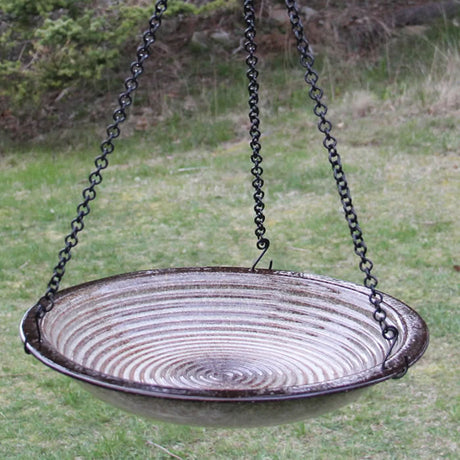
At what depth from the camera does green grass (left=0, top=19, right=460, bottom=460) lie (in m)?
3.03

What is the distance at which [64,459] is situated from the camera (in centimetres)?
287

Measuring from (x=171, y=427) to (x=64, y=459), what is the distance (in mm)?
443

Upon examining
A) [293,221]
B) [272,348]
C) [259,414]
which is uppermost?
[259,414]

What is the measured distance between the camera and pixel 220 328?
228 centimetres

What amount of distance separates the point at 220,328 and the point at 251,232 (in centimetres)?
295

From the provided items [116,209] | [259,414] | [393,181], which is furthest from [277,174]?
[259,414]

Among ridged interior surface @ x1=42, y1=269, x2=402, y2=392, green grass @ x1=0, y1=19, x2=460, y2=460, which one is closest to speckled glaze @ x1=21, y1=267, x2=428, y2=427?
ridged interior surface @ x1=42, y1=269, x2=402, y2=392

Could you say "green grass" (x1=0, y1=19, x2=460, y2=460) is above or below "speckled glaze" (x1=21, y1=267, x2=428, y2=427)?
below

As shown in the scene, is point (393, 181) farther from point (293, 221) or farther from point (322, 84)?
point (322, 84)

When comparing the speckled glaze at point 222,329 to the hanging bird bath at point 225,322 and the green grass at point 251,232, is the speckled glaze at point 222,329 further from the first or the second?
the green grass at point 251,232

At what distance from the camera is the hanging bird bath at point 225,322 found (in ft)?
6.40

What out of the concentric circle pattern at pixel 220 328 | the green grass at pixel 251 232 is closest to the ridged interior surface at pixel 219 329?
the concentric circle pattern at pixel 220 328

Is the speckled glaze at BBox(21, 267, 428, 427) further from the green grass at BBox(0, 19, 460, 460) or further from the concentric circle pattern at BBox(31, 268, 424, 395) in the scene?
the green grass at BBox(0, 19, 460, 460)

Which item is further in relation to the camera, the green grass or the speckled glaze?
the green grass
